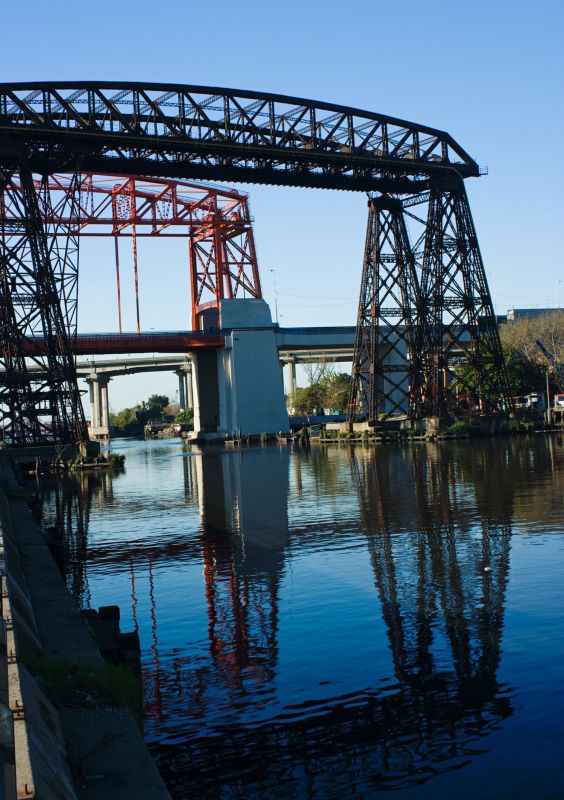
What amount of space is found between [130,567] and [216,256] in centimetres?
7362

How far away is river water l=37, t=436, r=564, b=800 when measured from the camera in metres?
8.21

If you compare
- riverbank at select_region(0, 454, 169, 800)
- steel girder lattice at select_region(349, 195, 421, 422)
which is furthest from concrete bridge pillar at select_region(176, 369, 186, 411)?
riverbank at select_region(0, 454, 169, 800)

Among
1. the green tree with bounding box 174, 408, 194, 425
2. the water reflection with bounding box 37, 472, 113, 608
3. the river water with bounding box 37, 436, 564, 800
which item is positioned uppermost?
the green tree with bounding box 174, 408, 194, 425

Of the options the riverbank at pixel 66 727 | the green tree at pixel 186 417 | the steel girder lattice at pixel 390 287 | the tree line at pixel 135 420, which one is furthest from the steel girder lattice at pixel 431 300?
the tree line at pixel 135 420

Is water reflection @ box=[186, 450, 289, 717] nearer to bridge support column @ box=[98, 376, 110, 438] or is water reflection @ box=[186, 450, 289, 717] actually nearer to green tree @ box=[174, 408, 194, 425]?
bridge support column @ box=[98, 376, 110, 438]

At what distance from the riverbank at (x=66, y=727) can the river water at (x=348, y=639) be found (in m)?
0.97

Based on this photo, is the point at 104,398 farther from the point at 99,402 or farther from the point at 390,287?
the point at 390,287

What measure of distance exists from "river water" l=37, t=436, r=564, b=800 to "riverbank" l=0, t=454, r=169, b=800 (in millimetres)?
969

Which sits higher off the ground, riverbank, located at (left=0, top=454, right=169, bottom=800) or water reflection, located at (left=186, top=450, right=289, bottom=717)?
riverbank, located at (left=0, top=454, right=169, bottom=800)

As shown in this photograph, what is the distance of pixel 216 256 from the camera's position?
90062mm

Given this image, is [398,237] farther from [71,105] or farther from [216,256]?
[216,256]

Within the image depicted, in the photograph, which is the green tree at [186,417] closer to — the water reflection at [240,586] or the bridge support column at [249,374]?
the bridge support column at [249,374]

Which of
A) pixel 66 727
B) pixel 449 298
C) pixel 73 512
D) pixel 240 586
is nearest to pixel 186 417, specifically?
pixel 449 298

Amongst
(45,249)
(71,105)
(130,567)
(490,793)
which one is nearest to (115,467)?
(45,249)
